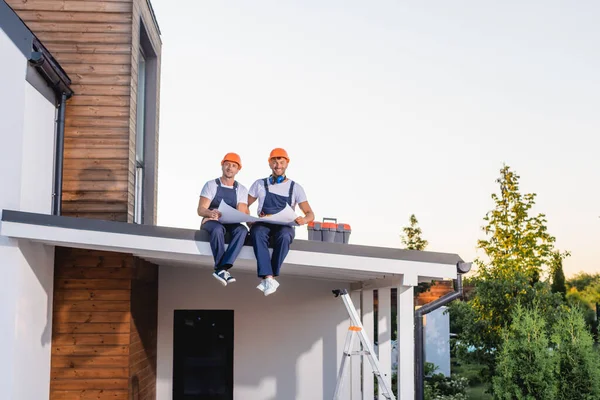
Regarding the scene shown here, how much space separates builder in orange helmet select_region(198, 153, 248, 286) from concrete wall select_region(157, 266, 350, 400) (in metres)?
3.82

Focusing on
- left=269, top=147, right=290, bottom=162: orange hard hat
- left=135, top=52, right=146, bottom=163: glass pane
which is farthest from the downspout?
left=135, top=52, right=146, bottom=163: glass pane

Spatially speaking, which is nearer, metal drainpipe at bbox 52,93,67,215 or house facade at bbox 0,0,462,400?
house facade at bbox 0,0,462,400

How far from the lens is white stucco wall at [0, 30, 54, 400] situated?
258 inches

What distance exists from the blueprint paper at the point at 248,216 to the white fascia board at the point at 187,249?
0.37m

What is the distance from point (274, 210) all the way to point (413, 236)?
26.2 metres

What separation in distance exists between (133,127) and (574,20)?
10476 mm

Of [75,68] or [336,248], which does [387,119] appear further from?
[336,248]

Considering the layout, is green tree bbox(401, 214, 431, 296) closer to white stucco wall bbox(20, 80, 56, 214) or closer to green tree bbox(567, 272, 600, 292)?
green tree bbox(567, 272, 600, 292)

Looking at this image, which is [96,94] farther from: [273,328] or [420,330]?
[420,330]

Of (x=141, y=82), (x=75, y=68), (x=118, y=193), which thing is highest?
(x=141, y=82)

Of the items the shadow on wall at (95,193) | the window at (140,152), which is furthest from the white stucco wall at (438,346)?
the shadow on wall at (95,193)

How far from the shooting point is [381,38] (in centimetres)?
1501

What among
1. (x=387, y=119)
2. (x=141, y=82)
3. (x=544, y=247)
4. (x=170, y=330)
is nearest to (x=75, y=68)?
(x=141, y=82)

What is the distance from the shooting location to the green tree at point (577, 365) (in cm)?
869
